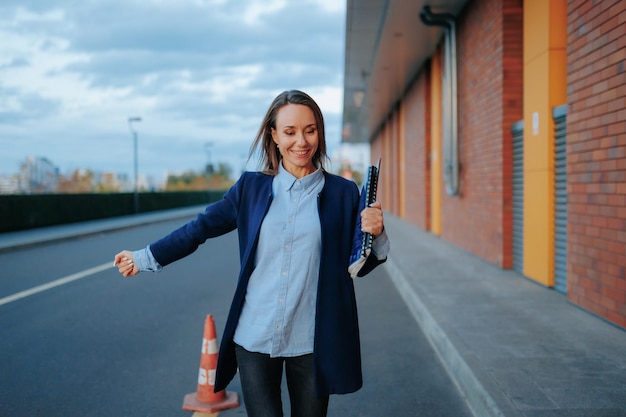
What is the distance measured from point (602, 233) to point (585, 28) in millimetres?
2048

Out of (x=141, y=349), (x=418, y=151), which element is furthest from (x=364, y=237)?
(x=418, y=151)

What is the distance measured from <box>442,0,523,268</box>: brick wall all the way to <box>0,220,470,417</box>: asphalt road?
2.16 metres

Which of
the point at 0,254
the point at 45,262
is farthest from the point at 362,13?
the point at 0,254

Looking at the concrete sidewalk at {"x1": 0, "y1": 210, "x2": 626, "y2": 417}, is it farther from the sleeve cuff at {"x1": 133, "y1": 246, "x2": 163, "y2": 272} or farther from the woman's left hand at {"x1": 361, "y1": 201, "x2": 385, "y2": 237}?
the sleeve cuff at {"x1": 133, "y1": 246, "x2": 163, "y2": 272}

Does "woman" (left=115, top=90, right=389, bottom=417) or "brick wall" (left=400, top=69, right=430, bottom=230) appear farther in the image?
"brick wall" (left=400, top=69, right=430, bottom=230)

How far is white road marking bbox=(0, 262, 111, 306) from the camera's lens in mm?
8117

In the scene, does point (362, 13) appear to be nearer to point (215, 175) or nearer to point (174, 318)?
point (174, 318)

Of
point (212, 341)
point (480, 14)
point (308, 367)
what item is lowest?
point (212, 341)

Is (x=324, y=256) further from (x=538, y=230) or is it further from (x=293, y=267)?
(x=538, y=230)

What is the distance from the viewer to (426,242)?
14.4m

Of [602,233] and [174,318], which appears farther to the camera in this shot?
[174,318]

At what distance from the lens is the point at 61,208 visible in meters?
22.8

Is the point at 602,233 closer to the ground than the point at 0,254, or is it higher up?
higher up

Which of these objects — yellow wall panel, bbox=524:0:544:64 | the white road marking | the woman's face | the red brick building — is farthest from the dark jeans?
yellow wall panel, bbox=524:0:544:64
